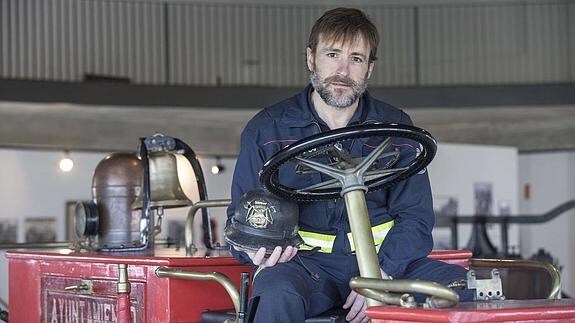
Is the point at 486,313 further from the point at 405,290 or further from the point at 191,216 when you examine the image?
the point at 191,216

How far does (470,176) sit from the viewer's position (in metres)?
17.1

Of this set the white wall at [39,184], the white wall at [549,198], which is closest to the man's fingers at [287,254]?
the white wall at [39,184]

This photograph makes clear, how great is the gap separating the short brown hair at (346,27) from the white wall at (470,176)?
13.5m

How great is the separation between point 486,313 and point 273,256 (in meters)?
0.91

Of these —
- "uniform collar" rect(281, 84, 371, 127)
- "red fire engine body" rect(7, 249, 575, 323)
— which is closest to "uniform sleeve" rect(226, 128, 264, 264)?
"uniform collar" rect(281, 84, 371, 127)

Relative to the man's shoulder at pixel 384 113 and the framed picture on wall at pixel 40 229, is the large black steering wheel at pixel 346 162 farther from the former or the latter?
the framed picture on wall at pixel 40 229

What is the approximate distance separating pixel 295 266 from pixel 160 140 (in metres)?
2.30

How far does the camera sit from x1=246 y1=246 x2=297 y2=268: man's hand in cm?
295

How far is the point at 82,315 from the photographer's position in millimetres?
4117

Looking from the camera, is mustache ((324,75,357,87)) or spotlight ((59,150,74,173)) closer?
mustache ((324,75,357,87))

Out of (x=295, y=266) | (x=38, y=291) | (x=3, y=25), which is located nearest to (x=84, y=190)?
(x=3, y=25)

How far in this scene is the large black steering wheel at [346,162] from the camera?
2609 millimetres

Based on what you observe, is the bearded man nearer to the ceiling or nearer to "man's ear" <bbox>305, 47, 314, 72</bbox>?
"man's ear" <bbox>305, 47, 314, 72</bbox>

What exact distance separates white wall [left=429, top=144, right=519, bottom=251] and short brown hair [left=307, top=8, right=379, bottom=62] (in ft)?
44.2
